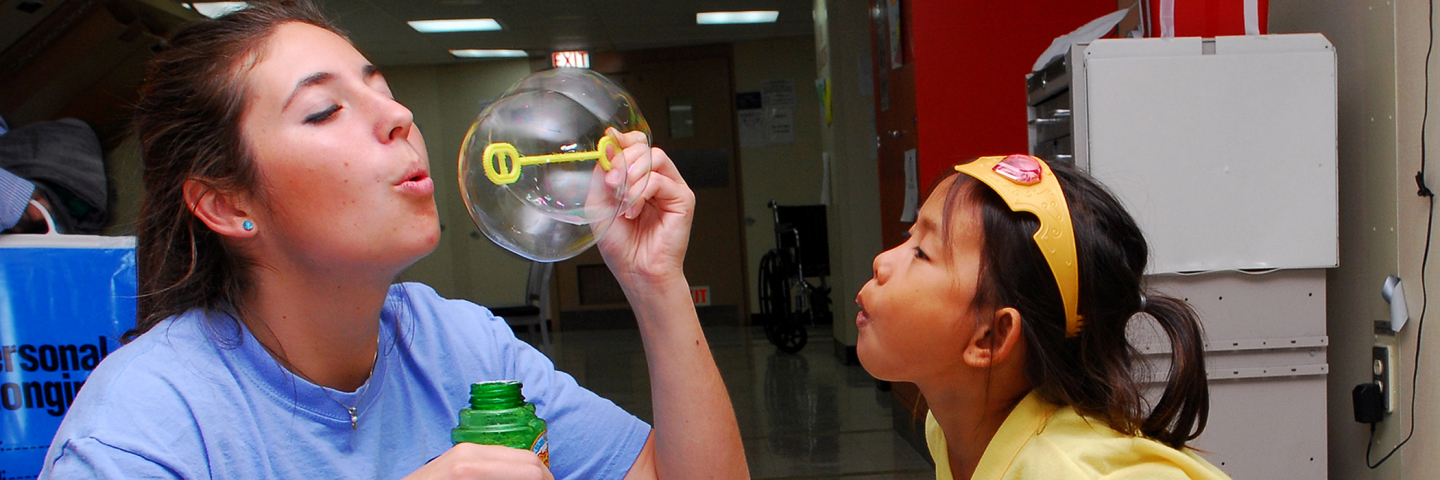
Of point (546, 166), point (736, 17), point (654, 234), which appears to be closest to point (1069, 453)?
point (654, 234)

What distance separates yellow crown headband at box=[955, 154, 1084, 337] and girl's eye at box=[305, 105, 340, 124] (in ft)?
2.21

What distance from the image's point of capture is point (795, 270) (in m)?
6.18

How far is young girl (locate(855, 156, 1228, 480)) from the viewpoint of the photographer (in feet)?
3.06

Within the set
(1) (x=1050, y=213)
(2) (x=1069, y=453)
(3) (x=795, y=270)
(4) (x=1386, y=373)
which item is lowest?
(3) (x=795, y=270)

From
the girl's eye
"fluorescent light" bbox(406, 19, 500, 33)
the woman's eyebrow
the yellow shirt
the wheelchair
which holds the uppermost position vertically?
"fluorescent light" bbox(406, 19, 500, 33)

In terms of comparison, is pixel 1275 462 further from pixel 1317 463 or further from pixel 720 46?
pixel 720 46

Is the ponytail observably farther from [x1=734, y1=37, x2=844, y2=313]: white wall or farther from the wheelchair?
[x1=734, y1=37, x2=844, y2=313]: white wall

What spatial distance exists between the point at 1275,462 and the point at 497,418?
1.74m

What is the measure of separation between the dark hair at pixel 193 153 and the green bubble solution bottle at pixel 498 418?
13.0 inches

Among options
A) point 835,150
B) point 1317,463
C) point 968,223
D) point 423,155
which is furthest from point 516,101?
point 835,150

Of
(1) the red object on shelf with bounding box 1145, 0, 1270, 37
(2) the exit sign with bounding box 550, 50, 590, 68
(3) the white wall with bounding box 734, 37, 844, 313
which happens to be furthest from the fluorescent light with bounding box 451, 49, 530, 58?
(1) the red object on shelf with bounding box 1145, 0, 1270, 37

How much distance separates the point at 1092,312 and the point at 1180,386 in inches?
5.7

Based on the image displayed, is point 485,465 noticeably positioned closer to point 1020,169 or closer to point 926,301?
point 926,301

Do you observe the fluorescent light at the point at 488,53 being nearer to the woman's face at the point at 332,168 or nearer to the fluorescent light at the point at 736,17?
the fluorescent light at the point at 736,17
